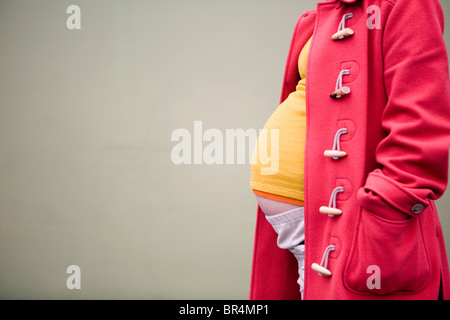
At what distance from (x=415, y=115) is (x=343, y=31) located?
24 cm

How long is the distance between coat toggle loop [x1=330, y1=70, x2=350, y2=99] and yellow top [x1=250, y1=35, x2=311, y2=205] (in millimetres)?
112

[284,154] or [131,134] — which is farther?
[131,134]

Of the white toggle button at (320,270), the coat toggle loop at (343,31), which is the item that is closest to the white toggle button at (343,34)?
the coat toggle loop at (343,31)

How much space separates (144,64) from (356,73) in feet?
4.63

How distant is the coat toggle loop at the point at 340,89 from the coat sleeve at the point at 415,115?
84 millimetres

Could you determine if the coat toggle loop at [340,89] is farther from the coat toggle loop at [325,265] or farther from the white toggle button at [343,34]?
the coat toggle loop at [325,265]

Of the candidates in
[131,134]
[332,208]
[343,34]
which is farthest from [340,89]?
[131,134]

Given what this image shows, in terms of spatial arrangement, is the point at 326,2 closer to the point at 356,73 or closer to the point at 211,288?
the point at 356,73

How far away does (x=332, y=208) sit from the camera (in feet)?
2.41

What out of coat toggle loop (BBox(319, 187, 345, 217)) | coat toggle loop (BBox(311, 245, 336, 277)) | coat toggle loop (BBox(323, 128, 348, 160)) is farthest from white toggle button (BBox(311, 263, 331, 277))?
A: coat toggle loop (BBox(323, 128, 348, 160))

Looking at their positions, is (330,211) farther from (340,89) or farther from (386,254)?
(340,89)

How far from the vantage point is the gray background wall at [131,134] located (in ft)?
6.30

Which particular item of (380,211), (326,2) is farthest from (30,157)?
(380,211)

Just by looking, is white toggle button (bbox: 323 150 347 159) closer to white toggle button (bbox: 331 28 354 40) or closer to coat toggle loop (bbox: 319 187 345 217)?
coat toggle loop (bbox: 319 187 345 217)
